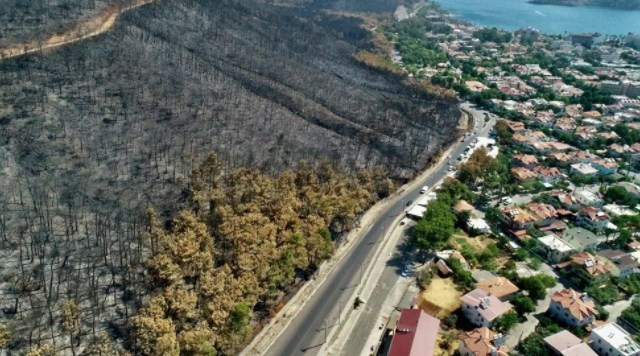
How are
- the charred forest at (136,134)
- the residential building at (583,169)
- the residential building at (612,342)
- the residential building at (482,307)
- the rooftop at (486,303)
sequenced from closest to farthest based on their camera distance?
the residential building at (612,342) → the charred forest at (136,134) → the residential building at (482,307) → the rooftop at (486,303) → the residential building at (583,169)

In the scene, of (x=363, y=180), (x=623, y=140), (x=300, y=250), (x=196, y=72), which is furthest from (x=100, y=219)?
(x=623, y=140)

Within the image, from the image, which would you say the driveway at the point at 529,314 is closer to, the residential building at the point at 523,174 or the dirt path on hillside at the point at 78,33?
the residential building at the point at 523,174

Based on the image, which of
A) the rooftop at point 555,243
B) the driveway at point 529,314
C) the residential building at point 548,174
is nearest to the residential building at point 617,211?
the residential building at point 548,174

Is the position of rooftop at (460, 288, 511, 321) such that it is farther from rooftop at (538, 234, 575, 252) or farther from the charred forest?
the charred forest

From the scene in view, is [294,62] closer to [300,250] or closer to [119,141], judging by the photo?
[119,141]

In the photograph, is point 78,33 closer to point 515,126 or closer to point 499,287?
point 499,287

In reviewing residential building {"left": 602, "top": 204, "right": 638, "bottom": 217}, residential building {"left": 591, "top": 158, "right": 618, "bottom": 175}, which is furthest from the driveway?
residential building {"left": 591, "top": 158, "right": 618, "bottom": 175}

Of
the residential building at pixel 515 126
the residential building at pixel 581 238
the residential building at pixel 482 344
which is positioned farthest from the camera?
the residential building at pixel 515 126
